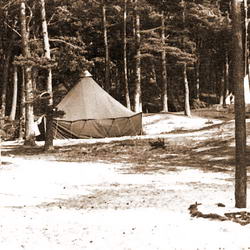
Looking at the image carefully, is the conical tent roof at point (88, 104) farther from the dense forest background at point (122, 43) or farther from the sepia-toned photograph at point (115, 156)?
the dense forest background at point (122, 43)

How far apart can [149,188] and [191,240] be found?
6226mm

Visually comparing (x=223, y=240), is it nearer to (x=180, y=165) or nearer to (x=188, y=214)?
(x=188, y=214)

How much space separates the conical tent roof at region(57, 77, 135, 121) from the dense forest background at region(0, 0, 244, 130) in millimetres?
1235

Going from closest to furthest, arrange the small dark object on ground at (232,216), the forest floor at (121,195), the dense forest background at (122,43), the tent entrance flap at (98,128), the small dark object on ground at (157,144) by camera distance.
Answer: the forest floor at (121,195) < the small dark object on ground at (232,216) < the small dark object on ground at (157,144) < the dense forest background at (122,43) < the tent entrance flap at (98,128)

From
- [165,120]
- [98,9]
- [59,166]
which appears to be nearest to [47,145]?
[59,166]

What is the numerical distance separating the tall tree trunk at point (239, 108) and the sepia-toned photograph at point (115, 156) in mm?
23

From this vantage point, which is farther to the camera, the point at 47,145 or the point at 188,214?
the point at 47,145

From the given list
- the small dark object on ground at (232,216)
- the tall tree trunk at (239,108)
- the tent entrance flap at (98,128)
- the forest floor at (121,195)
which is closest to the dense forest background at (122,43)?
the tent entrance flap at (98,128)

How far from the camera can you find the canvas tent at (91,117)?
31.7 metres

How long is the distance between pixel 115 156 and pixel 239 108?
13146 millimetres

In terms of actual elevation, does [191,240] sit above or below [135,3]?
below

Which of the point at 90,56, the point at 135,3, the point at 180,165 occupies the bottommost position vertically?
the point at 180,165

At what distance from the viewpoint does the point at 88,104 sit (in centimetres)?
3250

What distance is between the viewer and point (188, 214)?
10.8 m
